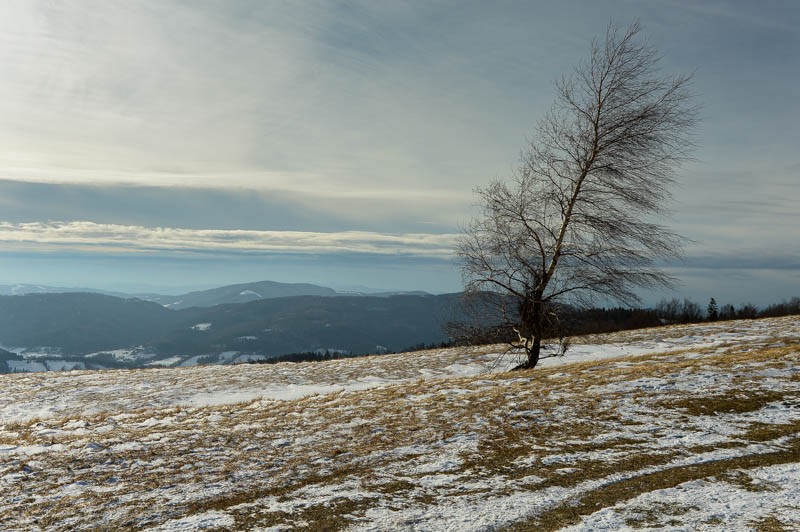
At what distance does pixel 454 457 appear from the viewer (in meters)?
9.68

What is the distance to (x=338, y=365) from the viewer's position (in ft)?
102

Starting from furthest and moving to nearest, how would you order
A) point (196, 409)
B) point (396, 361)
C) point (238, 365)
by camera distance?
point (238, 365) < point (396, 361) < point (196, 409)

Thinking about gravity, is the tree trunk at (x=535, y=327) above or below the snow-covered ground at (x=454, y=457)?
above

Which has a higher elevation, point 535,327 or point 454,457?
point 535,327

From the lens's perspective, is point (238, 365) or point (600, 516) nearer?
point (600, 516)

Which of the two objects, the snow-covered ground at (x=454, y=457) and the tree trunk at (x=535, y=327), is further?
the tree trunk at (x=535, y=327)

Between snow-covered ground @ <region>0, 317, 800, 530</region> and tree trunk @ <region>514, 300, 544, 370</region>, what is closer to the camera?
snow-covered ground @ <region>0, 317, 800, 530</region>

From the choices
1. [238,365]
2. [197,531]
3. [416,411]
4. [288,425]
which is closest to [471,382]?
[416,411]

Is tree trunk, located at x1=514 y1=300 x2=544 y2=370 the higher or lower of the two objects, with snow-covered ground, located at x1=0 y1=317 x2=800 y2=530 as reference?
higher

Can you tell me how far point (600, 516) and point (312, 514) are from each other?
4541mm

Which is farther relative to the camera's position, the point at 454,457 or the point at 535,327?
the point at 535,327

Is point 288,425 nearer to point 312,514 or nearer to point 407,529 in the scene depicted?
point 312,514

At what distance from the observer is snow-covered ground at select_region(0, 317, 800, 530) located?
713cm

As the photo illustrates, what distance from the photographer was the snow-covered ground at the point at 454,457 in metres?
7.13
